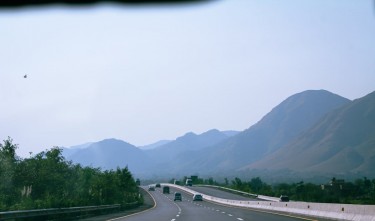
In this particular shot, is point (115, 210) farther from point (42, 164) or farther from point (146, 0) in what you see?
point (146, 0)

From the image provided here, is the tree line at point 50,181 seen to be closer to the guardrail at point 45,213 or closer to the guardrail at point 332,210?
the guardrail at point 45,213

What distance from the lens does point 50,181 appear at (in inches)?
2389

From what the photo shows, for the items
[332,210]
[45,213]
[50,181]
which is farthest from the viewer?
[50,181]

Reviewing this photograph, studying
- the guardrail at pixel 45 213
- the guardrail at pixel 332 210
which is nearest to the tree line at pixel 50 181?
the guardrail at pixel 45 213

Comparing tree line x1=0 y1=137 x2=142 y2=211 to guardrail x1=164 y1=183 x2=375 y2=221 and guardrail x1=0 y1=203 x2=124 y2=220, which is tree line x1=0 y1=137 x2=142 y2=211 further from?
guardrail x1=164 y1=183 x2=375 y2=221

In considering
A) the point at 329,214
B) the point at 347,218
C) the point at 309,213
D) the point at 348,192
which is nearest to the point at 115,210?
the point at 309,213

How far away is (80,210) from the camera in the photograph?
36.6m

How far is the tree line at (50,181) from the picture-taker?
2004 inches

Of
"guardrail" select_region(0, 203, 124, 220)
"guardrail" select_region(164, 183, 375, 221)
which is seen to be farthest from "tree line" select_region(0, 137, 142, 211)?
"guardrail" select_region(164, 183, 375, 221)

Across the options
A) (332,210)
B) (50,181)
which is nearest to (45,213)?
(332,210)

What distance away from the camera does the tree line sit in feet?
167

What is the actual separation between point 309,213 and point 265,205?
851 inches

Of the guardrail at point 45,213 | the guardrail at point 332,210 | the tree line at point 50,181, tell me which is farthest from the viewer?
the tree line at point 50,181

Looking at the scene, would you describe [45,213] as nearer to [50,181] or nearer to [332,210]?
[332,210]
